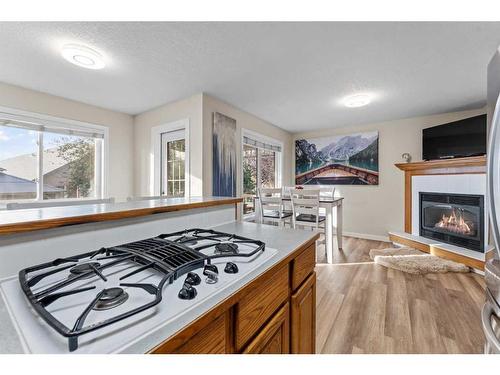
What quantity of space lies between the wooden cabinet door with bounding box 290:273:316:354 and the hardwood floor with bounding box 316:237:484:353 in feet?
1.60

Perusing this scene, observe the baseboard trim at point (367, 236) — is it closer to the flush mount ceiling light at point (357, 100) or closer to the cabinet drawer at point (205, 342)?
the flush mount ceiling light at point (357, 100)

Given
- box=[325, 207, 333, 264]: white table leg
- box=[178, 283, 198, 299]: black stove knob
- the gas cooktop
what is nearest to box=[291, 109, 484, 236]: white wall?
box=[325, 207, 333, 264]: white table leg

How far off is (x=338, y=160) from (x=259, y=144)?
1635 millimetres

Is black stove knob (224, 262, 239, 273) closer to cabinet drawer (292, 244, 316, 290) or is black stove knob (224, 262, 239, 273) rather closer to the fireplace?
cabinet drawer (292, 244, 316, 290)

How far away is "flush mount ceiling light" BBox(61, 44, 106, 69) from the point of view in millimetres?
1789

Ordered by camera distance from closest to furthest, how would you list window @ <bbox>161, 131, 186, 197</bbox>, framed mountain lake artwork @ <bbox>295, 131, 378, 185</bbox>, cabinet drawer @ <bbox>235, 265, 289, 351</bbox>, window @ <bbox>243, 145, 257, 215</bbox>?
cabinet drawer @ <bbox>235, 265, 289, 351</bbox> < window @ <bbox>161, 131, 186, 197</bbox> < window @ <bbox>243, 145, 257, 215</bbox> < framed mountain lake artwork @ <bbox>295, 131, 378, 185</bbox>

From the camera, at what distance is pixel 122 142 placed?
3547mm

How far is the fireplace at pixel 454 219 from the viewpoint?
8.83 ft

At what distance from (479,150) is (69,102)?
524cm

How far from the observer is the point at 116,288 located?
0.51 meters

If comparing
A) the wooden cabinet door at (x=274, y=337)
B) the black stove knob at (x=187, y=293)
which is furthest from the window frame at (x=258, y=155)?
the black stove knob at (x=187, y=293)

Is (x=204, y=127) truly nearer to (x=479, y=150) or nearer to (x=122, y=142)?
(x=122, y=142)

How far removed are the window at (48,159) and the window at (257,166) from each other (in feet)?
7.24
